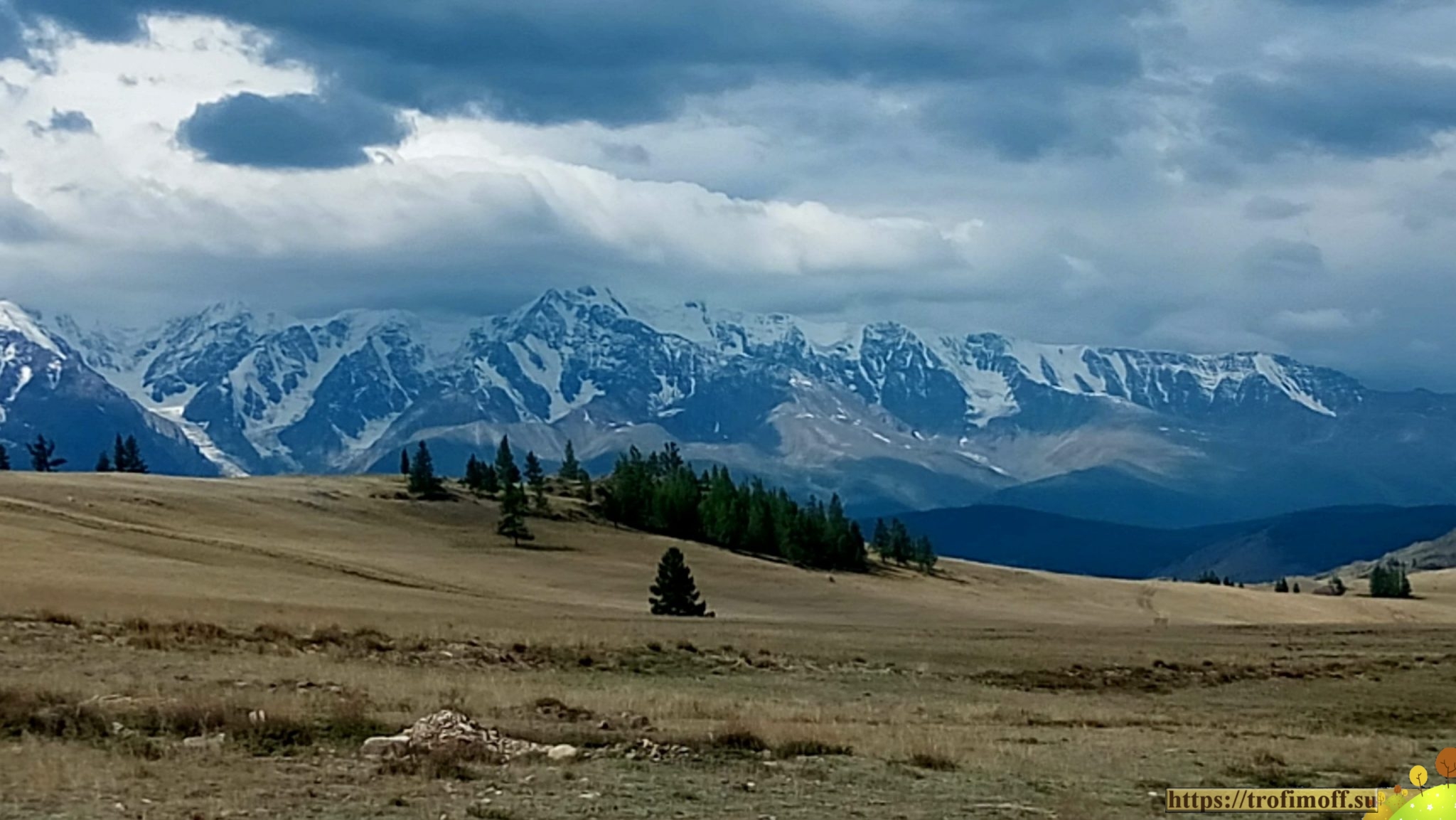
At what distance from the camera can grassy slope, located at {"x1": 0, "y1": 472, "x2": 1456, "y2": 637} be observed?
5822 centimetres

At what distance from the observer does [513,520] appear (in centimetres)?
14512

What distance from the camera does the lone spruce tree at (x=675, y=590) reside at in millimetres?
76562

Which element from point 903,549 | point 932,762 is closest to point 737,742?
point 932,762

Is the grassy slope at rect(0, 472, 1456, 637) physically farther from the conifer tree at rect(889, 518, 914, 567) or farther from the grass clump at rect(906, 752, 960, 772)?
the grass clump at rect(906, 752, 960, 772)

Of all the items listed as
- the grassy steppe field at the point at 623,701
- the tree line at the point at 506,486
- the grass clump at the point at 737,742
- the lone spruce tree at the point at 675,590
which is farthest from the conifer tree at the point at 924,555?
the grass clump at the point at 737,742

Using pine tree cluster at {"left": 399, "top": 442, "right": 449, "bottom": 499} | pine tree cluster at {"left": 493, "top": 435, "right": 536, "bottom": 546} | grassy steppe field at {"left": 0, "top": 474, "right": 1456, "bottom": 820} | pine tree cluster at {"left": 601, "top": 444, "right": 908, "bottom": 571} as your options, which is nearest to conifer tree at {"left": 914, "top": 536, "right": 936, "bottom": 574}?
pine tree cluster at {"left": 601, "top": 444, "right": 908, "bottom": 571}

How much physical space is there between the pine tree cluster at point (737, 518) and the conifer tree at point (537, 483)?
7658 mm

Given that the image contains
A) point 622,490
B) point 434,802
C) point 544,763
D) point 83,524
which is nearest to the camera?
point 434,802

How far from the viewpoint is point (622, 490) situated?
17525 cm

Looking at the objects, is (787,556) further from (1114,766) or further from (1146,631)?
(1114,766)

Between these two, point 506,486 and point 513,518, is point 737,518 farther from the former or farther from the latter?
point 513,518

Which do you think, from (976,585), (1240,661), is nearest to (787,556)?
(976,585)

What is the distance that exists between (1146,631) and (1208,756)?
44772mm

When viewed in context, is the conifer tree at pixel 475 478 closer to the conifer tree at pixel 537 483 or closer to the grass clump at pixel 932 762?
the conifer tree at pixel 537 483
